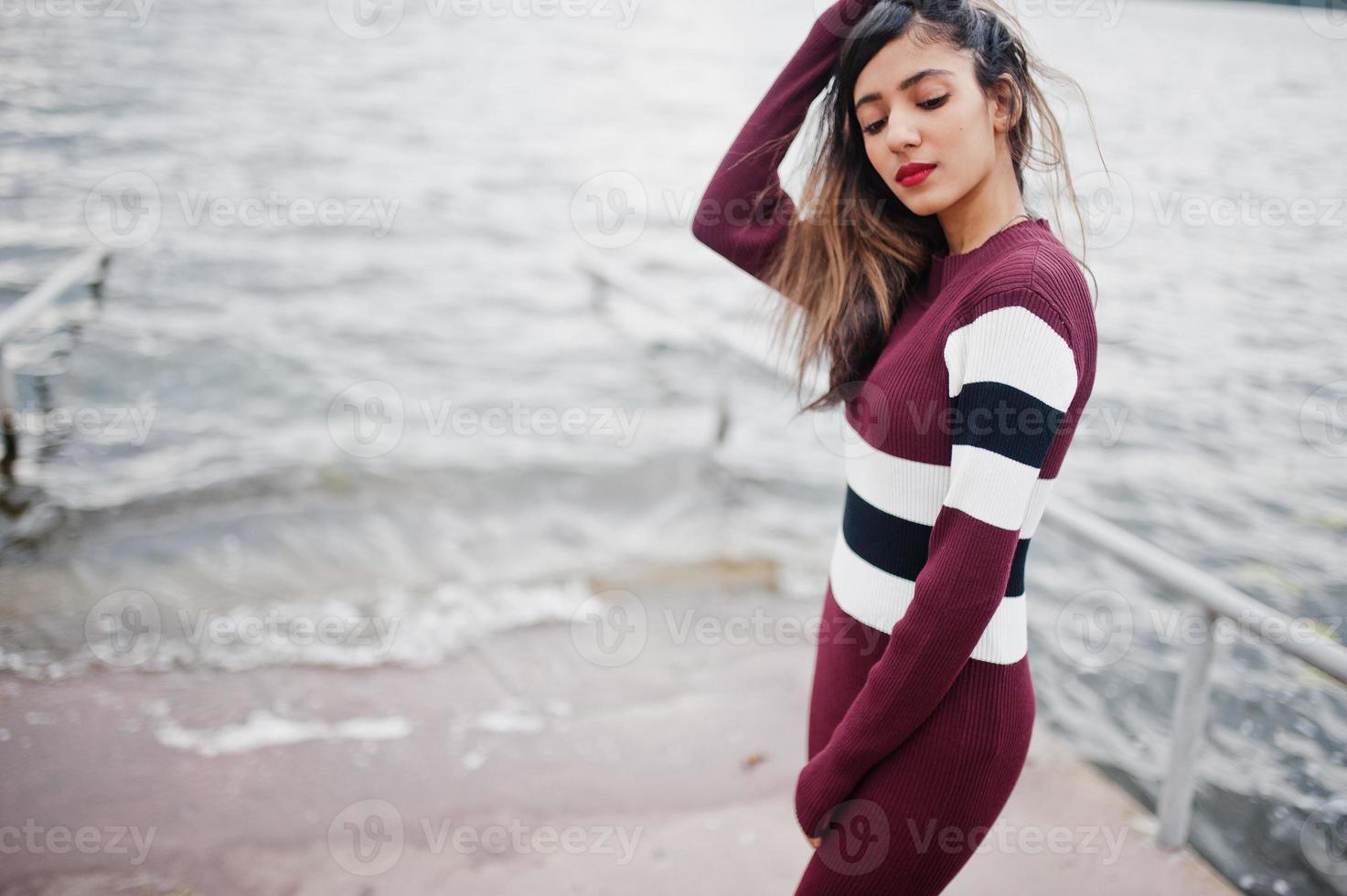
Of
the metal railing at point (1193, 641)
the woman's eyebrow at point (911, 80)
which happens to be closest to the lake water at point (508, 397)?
the woman's eyebrow at point (911, 80)

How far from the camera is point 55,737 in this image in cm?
274

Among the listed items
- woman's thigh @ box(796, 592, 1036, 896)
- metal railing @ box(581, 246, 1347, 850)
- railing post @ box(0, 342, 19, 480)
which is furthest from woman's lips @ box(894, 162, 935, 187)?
railing post @ box(0, 342, 19, 480)

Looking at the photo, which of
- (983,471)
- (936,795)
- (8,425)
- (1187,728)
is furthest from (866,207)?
(8,425)

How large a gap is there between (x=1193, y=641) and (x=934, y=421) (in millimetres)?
1374

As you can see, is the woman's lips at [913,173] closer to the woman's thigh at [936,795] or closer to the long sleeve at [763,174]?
the long sleeve at [763,174]

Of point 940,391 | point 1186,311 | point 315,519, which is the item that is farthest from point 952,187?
point 1186,311

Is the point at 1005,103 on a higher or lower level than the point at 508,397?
higher

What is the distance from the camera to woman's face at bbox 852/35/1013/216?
4.09 feet

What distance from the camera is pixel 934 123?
1252 mm

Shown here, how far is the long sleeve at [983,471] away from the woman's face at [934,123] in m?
0.21

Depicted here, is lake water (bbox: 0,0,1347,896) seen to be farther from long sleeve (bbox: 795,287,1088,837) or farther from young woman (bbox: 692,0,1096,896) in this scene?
long sleeve (bbox: 795,287,1088,837)

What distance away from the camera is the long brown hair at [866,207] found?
1.28 metres

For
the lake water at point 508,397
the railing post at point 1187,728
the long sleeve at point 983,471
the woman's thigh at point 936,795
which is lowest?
the lake water at point 508,397

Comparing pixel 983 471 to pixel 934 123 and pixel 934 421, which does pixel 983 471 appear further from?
pixel 934 123
